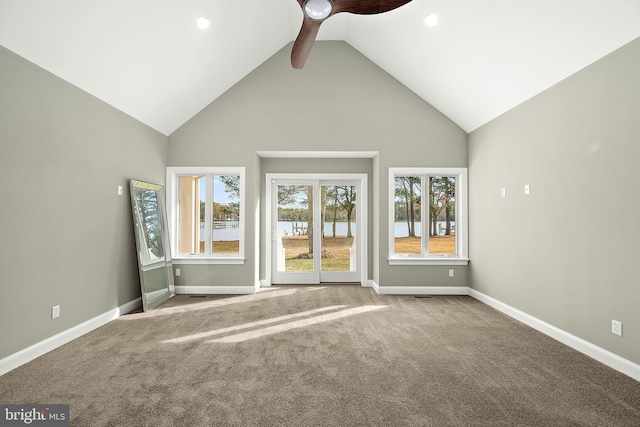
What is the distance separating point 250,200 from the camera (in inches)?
214

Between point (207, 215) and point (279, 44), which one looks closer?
point (279, 44)

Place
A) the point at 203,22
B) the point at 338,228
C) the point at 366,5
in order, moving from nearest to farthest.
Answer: the point at 366,5, the point at 203,22, the point at 338,228

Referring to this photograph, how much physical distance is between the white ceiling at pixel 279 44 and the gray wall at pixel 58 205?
11.0 inches

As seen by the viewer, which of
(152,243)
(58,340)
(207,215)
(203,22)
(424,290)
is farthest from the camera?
(207,215)

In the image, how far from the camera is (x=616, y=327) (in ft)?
9.18

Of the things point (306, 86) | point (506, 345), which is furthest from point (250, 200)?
point (506, 345)

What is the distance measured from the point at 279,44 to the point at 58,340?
15.4ft

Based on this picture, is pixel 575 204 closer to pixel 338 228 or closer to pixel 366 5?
pixel 366 5

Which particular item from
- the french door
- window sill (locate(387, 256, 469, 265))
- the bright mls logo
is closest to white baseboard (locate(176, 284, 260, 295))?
the french door

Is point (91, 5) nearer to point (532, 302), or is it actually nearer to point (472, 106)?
point (472, 106)

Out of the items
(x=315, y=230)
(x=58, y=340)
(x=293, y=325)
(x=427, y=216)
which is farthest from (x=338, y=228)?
(x=58, y=340)

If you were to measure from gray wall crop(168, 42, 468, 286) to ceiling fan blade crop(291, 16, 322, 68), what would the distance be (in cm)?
255

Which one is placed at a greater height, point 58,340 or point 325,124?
point 325,124

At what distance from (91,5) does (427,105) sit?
4.45 meters
